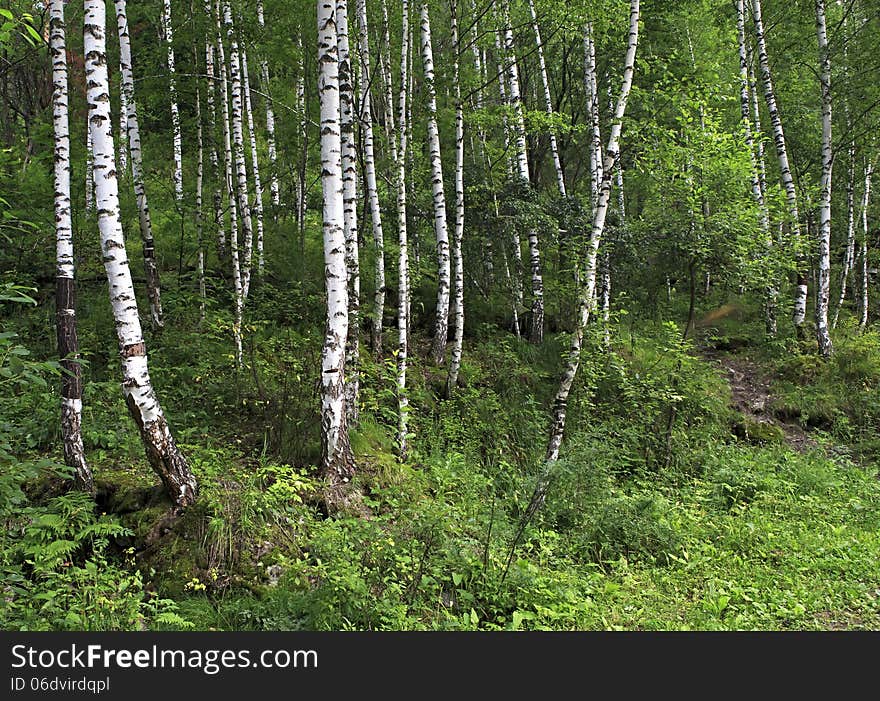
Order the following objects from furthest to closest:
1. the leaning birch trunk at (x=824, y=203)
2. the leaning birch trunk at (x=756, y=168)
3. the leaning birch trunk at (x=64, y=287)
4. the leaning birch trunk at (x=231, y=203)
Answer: the leaning birch trunk at (x=756, y=168) → the leaning birch trunk at (x=824, y=203) → the leaning birch trunk at (x=231, y=203) → the leaning birch trunk at (x=64, y=287)

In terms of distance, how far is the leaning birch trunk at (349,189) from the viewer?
24.0 ft

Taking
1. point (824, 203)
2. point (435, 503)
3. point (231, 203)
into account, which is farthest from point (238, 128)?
point (824, 203)

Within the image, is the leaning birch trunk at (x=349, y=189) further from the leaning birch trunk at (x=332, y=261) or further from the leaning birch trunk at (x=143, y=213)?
the leaning birch trunk at (x=143, y=213)

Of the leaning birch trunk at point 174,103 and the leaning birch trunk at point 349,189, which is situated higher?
the leaning birch trunk at point 174,103

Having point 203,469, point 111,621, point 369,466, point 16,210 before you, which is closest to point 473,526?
point 369,466

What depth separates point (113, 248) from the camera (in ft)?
16.8

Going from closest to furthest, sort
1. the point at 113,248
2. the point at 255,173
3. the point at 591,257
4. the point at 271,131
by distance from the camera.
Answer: the point at 113,248 < the point at 591,257 < the point at 255,173 < the point at 271,131

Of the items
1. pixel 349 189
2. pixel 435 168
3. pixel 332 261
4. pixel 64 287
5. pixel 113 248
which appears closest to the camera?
pixel 113 248

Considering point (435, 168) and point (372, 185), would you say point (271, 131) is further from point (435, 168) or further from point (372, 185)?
point (435, 168)

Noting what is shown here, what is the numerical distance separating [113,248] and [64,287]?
0.98 m

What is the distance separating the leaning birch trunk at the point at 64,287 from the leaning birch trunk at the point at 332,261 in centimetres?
235

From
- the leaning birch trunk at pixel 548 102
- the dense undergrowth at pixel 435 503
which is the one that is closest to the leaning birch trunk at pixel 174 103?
the dense undergrowth at pixel 435 503

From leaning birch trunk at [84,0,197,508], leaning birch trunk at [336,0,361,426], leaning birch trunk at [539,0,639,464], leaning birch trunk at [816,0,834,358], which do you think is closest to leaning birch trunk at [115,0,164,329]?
leaning birch trunk at [336,0,361,426]

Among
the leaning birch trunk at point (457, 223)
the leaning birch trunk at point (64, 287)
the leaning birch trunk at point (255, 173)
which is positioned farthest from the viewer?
the leaning birch trunk at point (255, 173)
